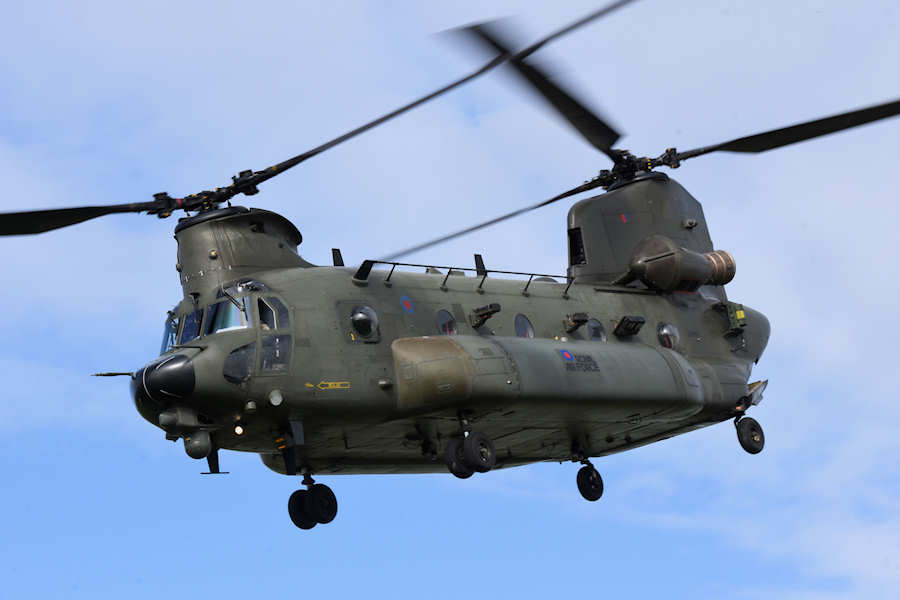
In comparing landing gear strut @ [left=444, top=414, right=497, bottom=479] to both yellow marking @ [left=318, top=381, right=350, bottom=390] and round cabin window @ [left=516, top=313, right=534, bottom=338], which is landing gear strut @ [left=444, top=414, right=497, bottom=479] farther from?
round cabin window @ [left=516, top=313, right=534, bottom=338]

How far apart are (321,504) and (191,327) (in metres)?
4.20

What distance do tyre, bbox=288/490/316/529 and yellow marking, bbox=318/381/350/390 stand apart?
3240mm

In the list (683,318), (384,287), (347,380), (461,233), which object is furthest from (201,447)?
(683,318)

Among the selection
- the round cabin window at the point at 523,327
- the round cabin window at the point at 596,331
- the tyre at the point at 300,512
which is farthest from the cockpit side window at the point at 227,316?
the round cabin window at the point at 596,331

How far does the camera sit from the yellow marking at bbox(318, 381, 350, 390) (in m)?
20.3

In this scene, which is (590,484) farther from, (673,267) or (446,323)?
(446,323)

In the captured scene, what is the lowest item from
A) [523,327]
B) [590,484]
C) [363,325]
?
A: [590,484]

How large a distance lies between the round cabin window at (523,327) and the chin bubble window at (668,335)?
11.8ft

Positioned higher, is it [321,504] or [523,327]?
[523,327]

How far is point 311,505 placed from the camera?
22703mm

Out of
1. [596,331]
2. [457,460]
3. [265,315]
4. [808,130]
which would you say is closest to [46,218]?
[265,315]

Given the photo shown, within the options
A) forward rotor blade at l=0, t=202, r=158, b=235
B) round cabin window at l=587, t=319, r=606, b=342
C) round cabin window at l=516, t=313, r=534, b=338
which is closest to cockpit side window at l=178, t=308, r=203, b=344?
forward rotor blade at l=0, t=202, r=158, b=235

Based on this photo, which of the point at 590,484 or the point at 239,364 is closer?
the point at 239,364

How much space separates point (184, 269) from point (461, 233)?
5.04 metres
